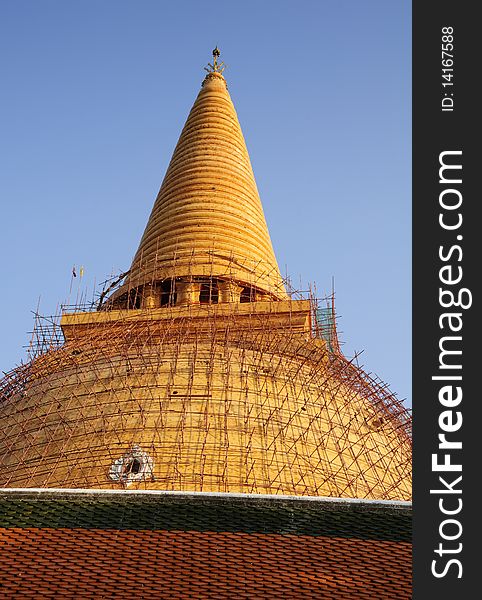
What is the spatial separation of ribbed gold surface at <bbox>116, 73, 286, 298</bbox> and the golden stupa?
62mm

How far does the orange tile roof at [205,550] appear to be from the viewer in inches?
424

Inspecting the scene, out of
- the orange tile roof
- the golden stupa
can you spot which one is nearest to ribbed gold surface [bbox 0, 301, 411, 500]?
the golden stupa

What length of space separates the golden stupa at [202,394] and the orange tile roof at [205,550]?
4259 mm

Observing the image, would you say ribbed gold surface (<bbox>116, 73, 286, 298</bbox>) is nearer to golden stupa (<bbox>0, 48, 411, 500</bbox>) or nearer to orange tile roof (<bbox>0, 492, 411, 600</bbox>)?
golden stupa (<bbox>0, 48, 411, 500</bbox>)

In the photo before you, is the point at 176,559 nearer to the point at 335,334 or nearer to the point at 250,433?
the point at 250,433

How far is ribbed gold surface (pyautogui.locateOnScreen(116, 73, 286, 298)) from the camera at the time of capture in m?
24.4

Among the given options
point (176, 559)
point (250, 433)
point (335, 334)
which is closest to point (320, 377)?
point (250, 433)

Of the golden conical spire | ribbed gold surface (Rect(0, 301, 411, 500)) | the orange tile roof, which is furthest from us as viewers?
the golden conical spire

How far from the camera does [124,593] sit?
10.6m

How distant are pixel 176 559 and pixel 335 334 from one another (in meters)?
14.2

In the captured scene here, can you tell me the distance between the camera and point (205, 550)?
11500 mm

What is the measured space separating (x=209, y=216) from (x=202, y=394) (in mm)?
8513

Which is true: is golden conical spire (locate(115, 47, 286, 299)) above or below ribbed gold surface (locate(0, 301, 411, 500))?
above

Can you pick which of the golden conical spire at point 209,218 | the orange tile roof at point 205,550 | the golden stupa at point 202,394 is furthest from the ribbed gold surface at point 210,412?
the orange tile roof at point 205,550
